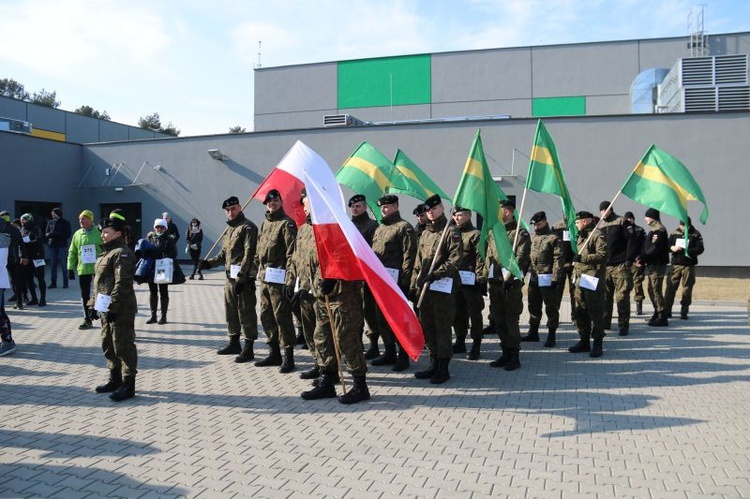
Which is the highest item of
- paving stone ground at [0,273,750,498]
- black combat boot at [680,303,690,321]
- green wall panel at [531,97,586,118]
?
green wall panel at [531,97,586,118]

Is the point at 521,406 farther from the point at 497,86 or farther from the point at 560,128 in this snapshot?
the point at 497,86

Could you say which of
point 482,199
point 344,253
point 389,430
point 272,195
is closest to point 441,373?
Answer: point 389,430

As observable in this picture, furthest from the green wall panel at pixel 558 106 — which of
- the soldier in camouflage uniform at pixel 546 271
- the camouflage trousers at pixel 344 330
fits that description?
the camouflage trousers at pixel 344 330

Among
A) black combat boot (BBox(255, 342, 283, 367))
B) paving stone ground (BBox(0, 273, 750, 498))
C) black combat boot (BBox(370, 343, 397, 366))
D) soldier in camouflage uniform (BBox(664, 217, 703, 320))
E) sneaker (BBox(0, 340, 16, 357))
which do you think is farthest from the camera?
soldier in camouflage uniform (BBox(664, 217, 703, 320))

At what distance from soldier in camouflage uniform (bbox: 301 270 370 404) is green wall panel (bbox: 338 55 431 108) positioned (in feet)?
87.9

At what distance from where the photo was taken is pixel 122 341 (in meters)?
6.18

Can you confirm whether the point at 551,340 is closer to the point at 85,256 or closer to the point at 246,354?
the point at 246,354

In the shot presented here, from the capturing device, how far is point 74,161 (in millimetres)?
24562

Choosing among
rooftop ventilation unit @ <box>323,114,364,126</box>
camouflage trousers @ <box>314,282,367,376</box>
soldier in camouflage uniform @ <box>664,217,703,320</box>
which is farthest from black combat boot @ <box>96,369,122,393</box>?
rooftop ventilation unit @ <box>323,114,364,126</box>

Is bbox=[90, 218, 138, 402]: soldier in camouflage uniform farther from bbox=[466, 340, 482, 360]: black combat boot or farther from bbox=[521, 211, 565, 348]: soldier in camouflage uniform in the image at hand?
bbox=[521, 211, 565, 348]: soldier in camouflage uniform

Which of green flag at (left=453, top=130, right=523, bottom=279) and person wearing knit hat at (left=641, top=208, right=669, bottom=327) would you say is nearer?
green flag at (left=453, top=130, right=523, bottom=279)

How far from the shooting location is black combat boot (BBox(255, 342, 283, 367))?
305 inches

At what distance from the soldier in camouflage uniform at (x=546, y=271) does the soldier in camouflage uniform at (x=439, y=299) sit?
2.30 metres

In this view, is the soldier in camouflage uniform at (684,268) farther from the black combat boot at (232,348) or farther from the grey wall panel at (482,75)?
the grey wall panel at (482,75)
